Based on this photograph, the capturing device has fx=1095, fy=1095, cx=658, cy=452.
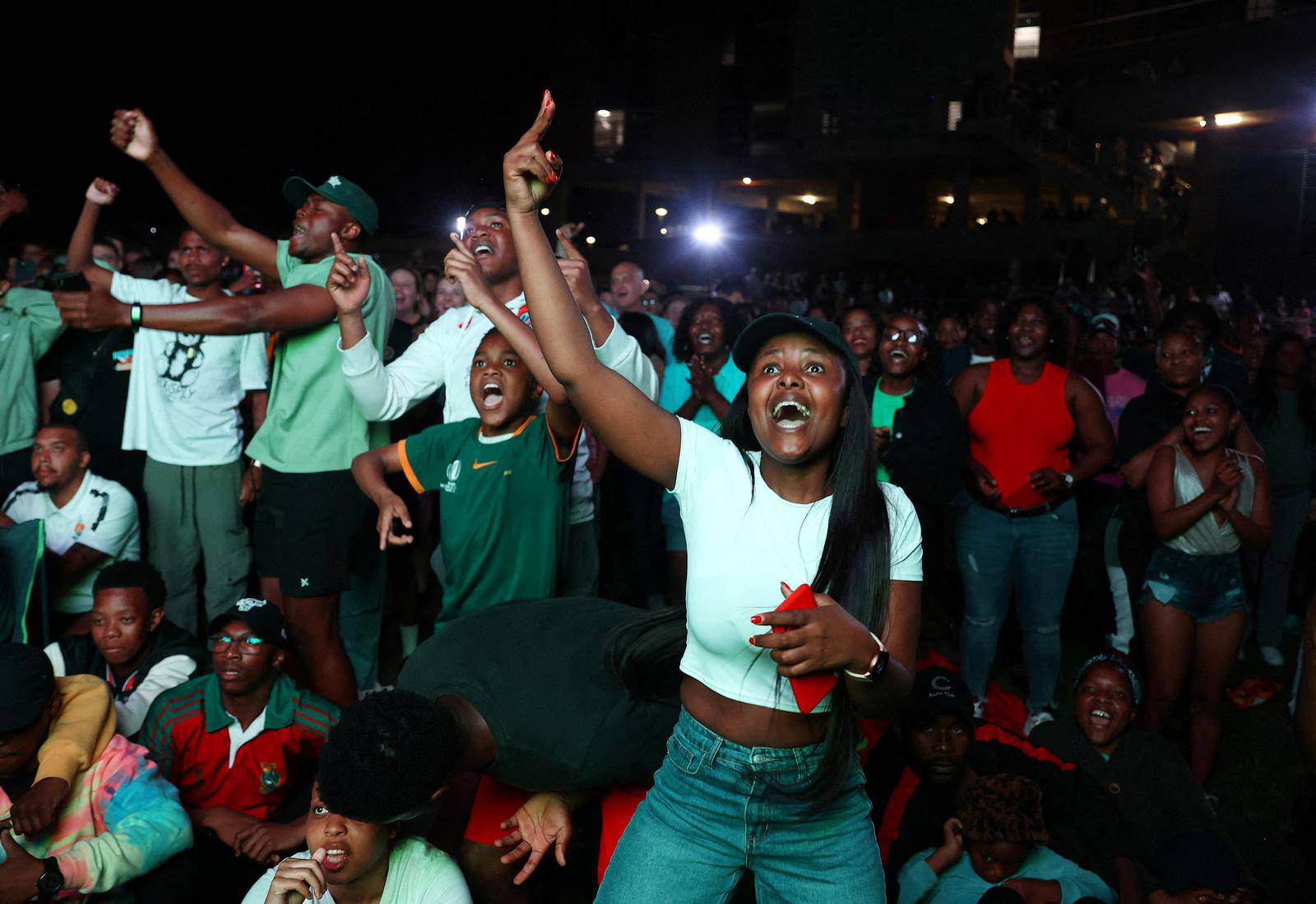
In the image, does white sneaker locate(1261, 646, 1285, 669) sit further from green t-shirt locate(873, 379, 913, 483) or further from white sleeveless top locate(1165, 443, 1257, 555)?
green t-shirt locate(873, 379, 913, 483)

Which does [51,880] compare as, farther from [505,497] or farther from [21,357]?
[21,357]

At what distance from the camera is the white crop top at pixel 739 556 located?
6.88 ft

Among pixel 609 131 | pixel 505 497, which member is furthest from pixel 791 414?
pixel 609 131

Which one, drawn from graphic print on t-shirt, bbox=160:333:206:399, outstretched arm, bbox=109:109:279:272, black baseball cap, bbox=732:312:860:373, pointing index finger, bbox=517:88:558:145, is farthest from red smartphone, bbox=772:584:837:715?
graphic print on t-shirt, bbox=160:333:206:399

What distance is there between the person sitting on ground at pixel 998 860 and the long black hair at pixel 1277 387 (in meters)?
3.63

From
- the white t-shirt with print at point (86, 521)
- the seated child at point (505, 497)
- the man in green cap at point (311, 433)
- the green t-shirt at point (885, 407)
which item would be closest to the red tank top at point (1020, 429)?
the green t-shirt at point (885, 407)

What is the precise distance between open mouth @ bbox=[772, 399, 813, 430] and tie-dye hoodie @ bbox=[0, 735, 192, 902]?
221 cm

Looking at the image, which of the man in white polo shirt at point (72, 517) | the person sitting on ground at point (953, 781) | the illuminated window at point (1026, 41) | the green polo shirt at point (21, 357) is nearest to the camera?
the person sitting on ground at point (953, 781)

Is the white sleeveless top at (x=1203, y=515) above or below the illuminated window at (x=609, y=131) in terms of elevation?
below

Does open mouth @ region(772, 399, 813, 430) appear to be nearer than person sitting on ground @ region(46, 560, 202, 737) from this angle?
Yes

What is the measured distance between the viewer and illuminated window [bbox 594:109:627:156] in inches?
1347

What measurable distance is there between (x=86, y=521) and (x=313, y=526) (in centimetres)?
142

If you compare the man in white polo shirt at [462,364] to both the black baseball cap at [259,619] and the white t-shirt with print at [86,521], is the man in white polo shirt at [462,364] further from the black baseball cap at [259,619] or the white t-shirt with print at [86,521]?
the white t-shirt with print at [86,521]

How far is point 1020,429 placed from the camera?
4.62 metres
